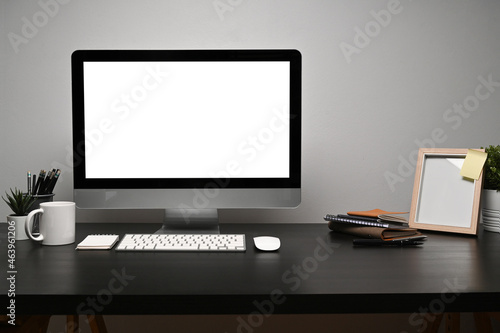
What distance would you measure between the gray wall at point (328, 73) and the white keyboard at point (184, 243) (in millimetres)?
382

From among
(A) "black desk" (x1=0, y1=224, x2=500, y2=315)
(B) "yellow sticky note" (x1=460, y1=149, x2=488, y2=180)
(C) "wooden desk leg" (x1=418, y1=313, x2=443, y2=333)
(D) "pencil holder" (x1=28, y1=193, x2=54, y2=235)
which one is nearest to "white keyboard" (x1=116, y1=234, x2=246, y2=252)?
(A) "black desk" (x1=0, y1=224, x2=500, y2=315)

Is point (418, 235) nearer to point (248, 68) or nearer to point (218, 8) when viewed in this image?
point (248, 68)

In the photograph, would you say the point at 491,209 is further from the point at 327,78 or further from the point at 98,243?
the point at 98,243

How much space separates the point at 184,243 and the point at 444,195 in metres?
0.80

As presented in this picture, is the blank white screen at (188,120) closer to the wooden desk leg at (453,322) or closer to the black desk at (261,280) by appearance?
the black desk at (261,280)

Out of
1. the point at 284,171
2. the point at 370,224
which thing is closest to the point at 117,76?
the point at 284,171

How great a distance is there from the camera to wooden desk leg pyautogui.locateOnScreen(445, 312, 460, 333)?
1.12 meters

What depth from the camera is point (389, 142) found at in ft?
4.37

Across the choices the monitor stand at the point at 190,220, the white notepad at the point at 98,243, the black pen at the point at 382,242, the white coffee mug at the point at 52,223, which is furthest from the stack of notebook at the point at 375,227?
the white coffee mug at the point at 52,223

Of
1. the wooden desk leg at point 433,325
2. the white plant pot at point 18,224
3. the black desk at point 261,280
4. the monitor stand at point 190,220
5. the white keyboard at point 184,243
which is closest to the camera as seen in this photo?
the black desk at point 261,280

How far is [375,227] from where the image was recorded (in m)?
1.01

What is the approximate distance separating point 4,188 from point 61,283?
860mm

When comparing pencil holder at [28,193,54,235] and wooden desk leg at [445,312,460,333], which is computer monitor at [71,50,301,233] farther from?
wooden desk leg at [445,312,460,333]

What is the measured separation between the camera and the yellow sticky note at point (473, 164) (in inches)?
42.1
